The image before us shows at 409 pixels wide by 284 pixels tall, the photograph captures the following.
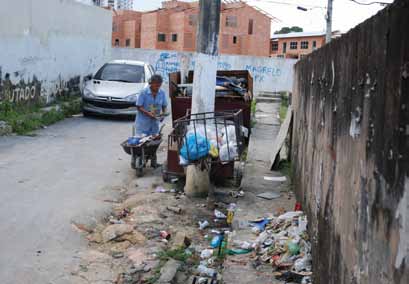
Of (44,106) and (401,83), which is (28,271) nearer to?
(401,83)

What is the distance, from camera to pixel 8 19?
14586mm

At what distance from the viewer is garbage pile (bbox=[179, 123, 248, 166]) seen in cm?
733

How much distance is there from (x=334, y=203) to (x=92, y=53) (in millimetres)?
19061

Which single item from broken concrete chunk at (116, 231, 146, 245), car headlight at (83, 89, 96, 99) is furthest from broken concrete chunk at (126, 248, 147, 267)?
car headlight at (83, 89, 96, 99)

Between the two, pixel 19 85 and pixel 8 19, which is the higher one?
pixel 8 19

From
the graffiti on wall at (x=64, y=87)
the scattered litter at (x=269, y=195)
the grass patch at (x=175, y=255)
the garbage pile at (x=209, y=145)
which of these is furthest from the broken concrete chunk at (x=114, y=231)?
the graffiti on wall at (x=64, y=87)

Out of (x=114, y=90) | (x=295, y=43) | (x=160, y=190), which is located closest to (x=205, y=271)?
(x=160, y=190)

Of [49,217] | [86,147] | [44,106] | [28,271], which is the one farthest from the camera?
[44,106]

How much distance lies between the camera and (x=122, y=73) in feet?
56.5

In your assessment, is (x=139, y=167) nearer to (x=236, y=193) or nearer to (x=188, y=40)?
(x=236, y=193)

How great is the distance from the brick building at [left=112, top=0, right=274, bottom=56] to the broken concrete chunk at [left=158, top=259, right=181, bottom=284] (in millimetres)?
54587

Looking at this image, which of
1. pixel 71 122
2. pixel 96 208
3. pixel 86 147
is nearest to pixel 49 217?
pixel 96 208

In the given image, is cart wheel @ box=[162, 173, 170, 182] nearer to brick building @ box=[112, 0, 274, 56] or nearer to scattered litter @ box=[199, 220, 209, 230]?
scattered litter @ box=[199, 220, 209, 230]

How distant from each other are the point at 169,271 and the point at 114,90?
11.8m
